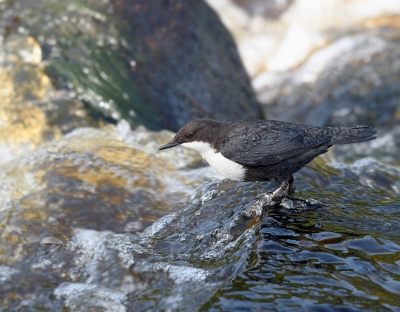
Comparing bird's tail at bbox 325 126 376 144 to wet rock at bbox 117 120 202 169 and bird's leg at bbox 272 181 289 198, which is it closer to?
bird's leg at bbox 272 181 289 198

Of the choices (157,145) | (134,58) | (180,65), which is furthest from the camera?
(180,65)

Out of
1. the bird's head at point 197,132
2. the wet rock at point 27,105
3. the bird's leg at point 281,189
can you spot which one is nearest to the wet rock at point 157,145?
the wet rock at point 27,105

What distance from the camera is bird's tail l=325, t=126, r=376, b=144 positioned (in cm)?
395

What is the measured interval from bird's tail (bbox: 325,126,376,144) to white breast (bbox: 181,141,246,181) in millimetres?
705

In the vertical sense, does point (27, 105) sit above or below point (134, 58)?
below

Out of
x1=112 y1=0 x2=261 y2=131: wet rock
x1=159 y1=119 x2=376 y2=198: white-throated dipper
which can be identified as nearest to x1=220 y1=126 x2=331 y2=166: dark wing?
x1=159 y1=119 x2=376 y2=198: white-throated dipper

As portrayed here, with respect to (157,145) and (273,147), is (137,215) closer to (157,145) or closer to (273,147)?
(157,145)

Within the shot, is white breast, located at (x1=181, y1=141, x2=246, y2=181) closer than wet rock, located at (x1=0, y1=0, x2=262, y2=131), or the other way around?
white breast, located at (x1=181, y1=141, x2=246, y2=181)

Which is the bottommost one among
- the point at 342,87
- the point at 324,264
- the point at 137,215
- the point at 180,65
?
the point at 324,264

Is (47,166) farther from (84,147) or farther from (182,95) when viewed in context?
(182,95)

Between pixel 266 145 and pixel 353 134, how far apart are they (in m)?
0.62

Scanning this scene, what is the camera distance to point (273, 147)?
13.1 feet

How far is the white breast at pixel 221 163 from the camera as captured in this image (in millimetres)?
3977

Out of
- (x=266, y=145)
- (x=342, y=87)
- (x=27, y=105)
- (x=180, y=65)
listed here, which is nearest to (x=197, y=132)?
(x=266, y=145)
